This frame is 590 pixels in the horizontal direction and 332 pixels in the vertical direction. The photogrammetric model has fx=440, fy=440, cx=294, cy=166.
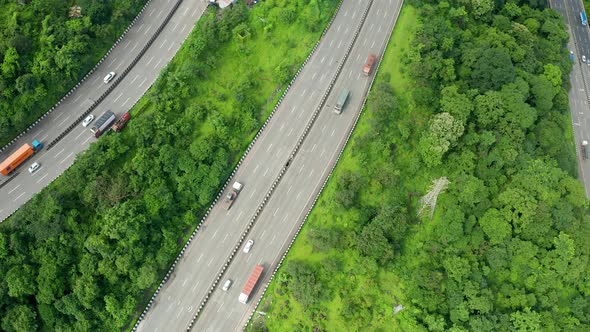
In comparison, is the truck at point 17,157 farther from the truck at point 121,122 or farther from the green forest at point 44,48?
the truck at point 121,122

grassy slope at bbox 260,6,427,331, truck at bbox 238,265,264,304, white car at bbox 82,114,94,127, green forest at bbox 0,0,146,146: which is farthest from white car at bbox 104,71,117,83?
grassy slope at bbox 260,6,427,331

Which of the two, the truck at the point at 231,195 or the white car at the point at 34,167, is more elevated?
the white car at the point at 34,167

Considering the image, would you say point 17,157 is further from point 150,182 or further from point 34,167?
point 150,182

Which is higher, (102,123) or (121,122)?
(102,123)

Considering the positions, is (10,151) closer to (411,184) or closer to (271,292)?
(271,292)

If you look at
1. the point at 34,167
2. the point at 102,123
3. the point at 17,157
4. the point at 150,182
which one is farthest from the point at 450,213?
the point at 17,157

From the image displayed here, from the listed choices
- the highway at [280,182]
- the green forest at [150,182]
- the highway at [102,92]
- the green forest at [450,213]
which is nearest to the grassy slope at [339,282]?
the green forest at [450,213]

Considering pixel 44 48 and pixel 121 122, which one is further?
pixel 121 122
